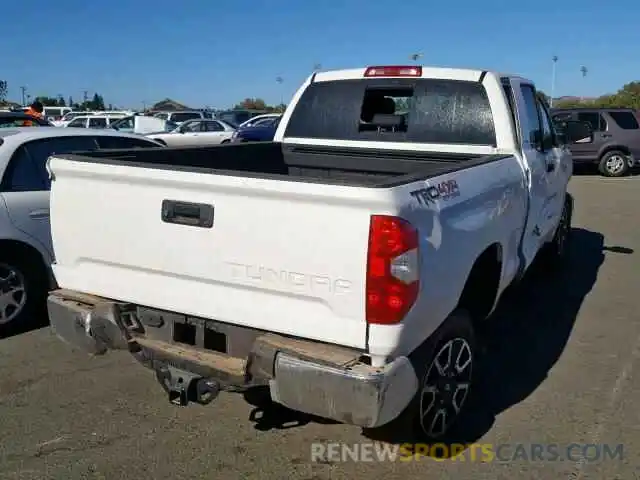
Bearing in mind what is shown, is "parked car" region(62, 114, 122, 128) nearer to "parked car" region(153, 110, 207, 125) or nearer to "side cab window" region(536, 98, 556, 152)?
"parked car" region(153, 110, 207, 125)

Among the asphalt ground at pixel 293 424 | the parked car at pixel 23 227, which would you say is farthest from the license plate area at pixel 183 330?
the parked car at pixel 23 227

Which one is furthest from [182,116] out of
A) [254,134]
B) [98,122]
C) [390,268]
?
[390,268]

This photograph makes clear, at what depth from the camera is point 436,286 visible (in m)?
2.99

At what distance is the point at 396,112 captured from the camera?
5.05m

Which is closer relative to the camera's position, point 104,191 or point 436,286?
point 436,286

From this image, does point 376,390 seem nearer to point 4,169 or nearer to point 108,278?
point 108,278

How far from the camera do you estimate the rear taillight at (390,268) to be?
2.66m

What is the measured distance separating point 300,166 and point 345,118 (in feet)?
1.76

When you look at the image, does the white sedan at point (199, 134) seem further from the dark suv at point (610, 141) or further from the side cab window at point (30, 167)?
the side cab window at point (30, 167)

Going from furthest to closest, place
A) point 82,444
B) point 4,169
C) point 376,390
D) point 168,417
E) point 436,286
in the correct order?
point 4,169 < point 168,417 < point 82,444 < point 436,286 < point 376,390

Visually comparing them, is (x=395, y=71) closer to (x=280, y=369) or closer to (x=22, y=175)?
(x=280, y=369)

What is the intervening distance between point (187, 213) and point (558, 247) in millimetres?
5118

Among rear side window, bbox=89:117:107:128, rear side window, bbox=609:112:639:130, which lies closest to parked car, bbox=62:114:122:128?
rear side window, bbox=89:117:107:128

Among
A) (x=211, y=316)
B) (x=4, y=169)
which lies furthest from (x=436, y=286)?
(x=4, y=169)
